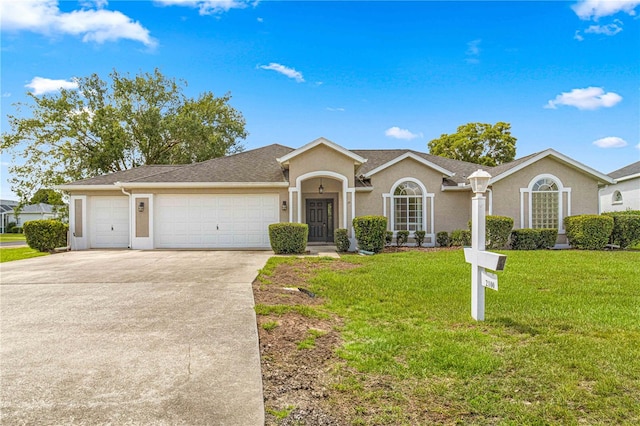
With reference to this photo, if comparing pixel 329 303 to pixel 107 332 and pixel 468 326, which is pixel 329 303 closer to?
pixel 468 326

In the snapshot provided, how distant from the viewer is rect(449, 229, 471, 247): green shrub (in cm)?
1500

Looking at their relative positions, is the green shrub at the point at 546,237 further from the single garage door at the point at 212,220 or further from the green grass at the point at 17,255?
the green grass at the point at 17,255

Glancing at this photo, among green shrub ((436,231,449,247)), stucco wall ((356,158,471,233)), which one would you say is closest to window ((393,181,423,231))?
stucco wall ((356,158,471,233))

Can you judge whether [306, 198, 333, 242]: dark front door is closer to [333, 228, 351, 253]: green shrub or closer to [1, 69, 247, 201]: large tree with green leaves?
[333, 228, 351, 253]: green shrub

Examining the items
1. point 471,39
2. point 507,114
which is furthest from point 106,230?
point 507,114

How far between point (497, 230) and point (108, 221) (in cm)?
1582

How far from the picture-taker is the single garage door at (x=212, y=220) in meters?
15.1

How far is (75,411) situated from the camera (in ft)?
8.78

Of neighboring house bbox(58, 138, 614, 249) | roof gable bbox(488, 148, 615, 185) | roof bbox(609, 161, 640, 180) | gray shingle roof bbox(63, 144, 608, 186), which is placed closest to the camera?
neighboring house bbox(58, 138, 614, 249)

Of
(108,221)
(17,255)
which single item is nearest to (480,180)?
(108,221)

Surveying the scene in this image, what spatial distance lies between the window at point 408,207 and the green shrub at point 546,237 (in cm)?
451

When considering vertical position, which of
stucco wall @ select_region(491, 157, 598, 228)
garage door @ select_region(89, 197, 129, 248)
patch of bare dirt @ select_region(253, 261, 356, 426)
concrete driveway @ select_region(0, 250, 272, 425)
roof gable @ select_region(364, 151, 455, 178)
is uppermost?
roof gable @ select_region(364, 151, 455, 178)

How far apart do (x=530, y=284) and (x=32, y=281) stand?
1033cm

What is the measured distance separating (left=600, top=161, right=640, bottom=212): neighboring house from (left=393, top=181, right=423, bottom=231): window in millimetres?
12361
